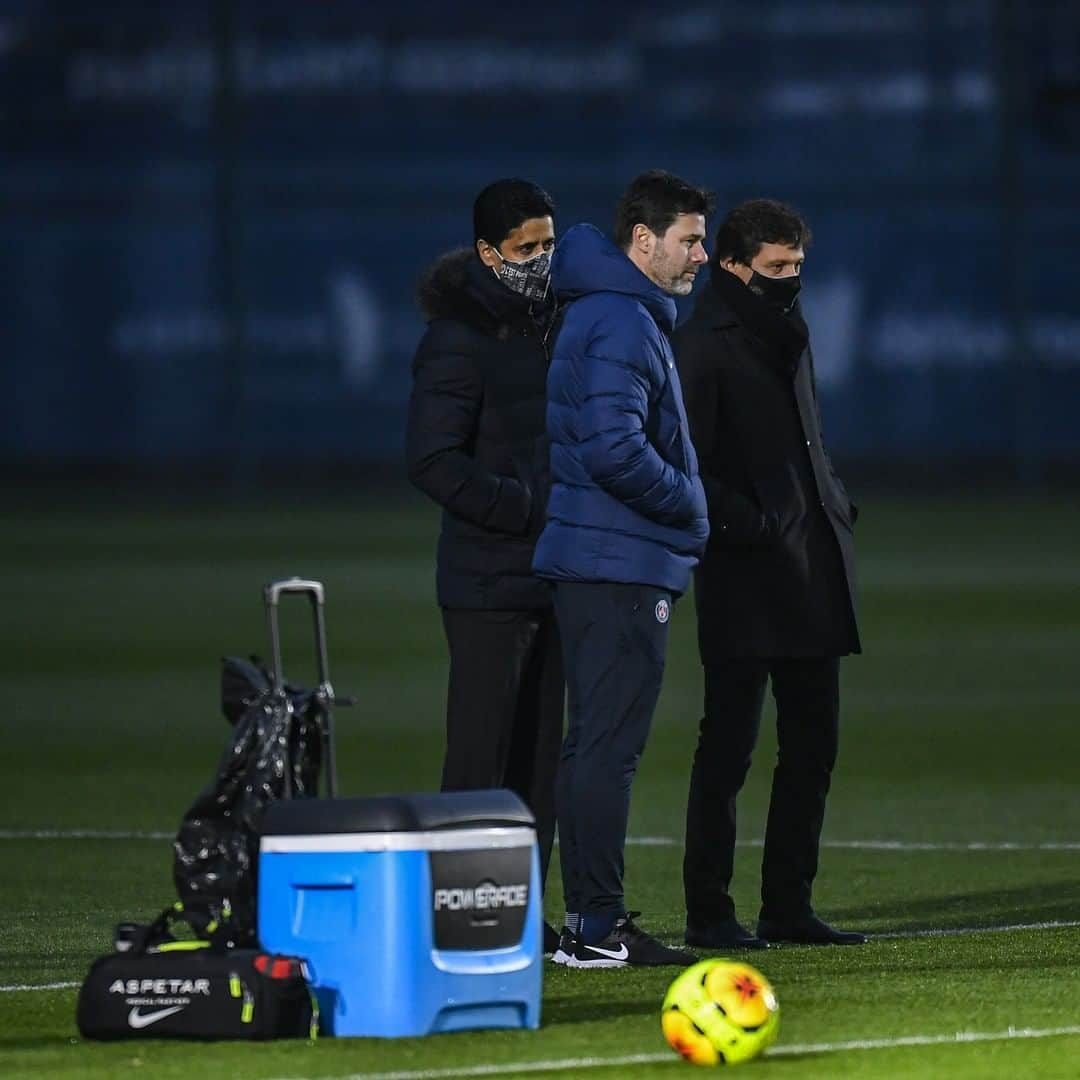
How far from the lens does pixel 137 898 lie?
9805 mm

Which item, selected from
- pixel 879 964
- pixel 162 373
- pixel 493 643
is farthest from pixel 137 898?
pixel 162 373

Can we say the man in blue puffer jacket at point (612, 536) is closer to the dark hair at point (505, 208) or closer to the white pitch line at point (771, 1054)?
the dark hair at point (505, 208)

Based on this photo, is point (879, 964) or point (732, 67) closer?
point (879, 964)

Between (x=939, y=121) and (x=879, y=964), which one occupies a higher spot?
(x=939, y=121)

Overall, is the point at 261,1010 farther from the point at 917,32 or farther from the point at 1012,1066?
the point at 917,32

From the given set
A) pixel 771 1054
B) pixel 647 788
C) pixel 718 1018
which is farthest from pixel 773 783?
pixel 647 788

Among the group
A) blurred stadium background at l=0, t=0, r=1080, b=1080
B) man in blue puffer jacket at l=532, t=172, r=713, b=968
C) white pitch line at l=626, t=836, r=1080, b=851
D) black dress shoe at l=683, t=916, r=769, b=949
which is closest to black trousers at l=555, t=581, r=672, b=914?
man in blue puffer jacket at l=532, t=172, r=713, b=968

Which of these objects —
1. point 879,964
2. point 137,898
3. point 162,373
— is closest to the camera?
point 879,964

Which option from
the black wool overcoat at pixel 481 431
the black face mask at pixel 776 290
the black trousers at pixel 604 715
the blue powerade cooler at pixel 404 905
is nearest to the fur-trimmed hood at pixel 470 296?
the black wool overcoat at pixel 481 431

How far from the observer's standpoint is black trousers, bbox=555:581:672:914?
7.77 m

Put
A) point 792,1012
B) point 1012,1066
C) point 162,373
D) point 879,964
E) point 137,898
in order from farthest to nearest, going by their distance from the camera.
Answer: point 162,373 < point 137,898 < point 879,964 < point 792,1012 < point 1012,1066

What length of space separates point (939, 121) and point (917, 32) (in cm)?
132

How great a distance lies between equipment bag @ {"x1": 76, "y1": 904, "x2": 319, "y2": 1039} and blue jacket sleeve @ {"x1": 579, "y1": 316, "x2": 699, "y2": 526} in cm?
163

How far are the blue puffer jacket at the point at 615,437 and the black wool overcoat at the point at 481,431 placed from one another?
40 centimetres
